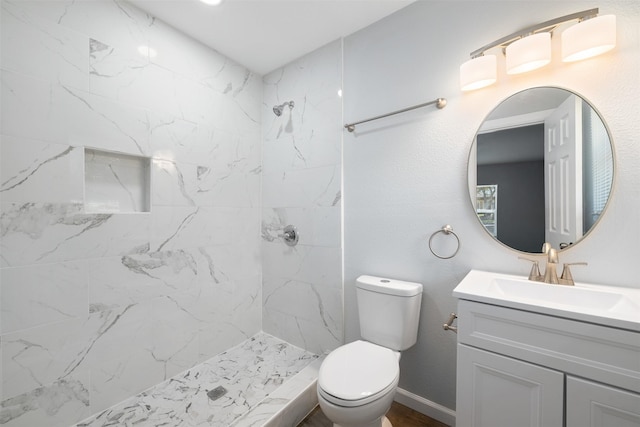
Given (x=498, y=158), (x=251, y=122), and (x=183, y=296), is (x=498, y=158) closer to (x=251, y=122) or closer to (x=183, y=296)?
(x=251, y=122)

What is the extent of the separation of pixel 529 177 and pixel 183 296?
2.21m

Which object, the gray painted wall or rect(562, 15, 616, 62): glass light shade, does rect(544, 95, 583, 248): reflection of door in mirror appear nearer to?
the gray painted wall

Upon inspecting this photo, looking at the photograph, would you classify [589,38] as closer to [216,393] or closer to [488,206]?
[488,206]

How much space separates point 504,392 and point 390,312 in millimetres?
601

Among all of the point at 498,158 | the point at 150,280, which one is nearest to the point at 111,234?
the point at 150,280

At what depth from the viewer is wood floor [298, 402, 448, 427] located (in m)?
1.48

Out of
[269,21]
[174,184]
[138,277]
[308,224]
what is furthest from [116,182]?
[269,21]

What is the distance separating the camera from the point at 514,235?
129cm

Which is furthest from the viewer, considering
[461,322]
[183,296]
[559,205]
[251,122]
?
[251,122]

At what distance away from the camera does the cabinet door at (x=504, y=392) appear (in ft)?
2.91

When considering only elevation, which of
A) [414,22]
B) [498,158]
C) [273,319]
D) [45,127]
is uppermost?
[414,22]

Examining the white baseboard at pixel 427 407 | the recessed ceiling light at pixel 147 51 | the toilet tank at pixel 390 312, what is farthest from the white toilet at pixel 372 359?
the recessed ceiling light at pixel 147 51

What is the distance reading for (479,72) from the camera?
1.31 metres

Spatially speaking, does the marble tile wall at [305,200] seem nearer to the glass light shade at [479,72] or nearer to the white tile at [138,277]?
the white tile at [138,277]
